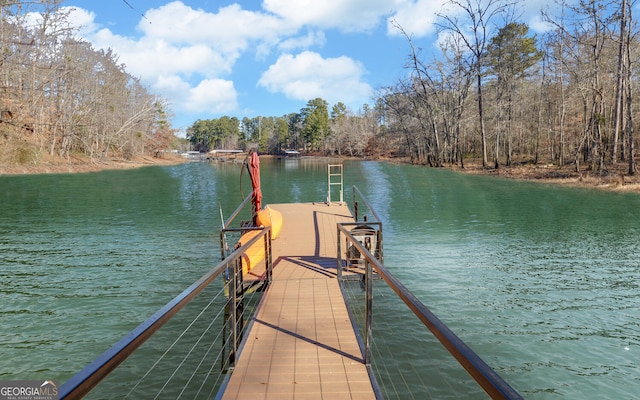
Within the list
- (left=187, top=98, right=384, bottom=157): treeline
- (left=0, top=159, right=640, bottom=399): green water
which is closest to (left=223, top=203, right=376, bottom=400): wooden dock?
(left=0, top=159, right=640, bottom=399): green water

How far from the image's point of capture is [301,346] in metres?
4.16

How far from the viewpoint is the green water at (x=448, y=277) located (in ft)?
17.2

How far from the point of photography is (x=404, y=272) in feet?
29.2

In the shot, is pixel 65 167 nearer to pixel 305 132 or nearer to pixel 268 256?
pixel 268 256

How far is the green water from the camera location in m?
5.24

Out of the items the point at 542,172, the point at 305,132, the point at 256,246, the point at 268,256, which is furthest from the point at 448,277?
the point at 305,132

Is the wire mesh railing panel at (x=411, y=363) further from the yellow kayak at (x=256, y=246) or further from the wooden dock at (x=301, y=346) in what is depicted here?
the yellow kayak at (x=256, y=246)

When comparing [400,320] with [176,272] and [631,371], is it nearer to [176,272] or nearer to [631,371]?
[631,371]

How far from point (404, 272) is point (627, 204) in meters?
15.2

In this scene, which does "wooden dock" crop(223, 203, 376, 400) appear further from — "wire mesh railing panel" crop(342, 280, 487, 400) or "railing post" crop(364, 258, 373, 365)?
"wire mesh railing panel" crop(342, 280, 487, 400)

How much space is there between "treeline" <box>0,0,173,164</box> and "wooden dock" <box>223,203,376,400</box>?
2503 cm

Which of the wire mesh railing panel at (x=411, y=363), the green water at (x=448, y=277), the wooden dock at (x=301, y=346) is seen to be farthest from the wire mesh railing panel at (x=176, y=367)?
the wire mesh railing panel at (x=411, y=363)

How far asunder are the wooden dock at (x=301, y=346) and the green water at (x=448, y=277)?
4.98ft

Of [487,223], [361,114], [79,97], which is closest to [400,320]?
[487,223]
